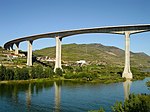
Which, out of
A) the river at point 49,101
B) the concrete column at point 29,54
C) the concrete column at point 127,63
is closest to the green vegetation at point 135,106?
the river at point 49,101

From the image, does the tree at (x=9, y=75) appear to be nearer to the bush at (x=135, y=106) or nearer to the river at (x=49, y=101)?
the river at (x=49, y=101)

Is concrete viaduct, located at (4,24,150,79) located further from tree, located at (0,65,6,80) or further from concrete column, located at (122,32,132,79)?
tree, located at (0,65,6,80)

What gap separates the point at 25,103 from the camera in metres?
29.3

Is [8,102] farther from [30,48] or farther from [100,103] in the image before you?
[30,48]

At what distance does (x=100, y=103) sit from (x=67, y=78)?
93.6 ft

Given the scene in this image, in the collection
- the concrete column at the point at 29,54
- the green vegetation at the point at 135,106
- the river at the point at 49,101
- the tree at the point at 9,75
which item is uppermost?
the concrete column at the point at 29,54

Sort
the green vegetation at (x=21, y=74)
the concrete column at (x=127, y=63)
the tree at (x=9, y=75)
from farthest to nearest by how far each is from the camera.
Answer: the concrete column at (x=127, y=63)
the tree at (x=9, y=75)
the green vegetation at (x=21, y=74)

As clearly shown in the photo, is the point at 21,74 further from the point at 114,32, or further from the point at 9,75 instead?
the point at 114,32

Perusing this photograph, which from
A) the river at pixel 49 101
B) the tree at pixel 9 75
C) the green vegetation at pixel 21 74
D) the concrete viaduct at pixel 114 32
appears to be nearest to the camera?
the river at pixel 49 101

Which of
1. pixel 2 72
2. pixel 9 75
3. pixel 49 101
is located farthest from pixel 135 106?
pixel 9 75

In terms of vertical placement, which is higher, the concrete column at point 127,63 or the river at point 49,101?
the concrete column at point 127,63

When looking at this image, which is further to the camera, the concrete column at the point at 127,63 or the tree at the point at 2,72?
the concrete column at the point at 127,63

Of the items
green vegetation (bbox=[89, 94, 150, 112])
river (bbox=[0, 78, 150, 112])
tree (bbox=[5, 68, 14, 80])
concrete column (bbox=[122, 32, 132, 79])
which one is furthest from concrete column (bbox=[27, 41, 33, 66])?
green vegetation (bbox=[89, 94, 150, 112])

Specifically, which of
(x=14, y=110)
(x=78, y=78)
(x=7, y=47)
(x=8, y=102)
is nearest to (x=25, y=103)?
(x=8, y=102)
